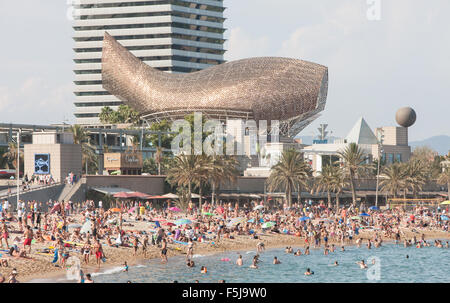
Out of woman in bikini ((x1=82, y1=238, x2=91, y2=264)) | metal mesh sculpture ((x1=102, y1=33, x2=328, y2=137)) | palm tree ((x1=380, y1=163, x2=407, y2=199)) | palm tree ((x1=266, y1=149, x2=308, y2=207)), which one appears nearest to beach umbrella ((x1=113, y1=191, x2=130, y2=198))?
palm tree ((x1=266, y1=149, x2=308, y2=207))

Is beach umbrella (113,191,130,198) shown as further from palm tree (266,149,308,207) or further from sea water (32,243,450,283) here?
palm tree (266,149,308,207)

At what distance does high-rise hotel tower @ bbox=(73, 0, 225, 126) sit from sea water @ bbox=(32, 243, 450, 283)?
119 metres

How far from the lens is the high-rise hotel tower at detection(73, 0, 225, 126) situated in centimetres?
16050

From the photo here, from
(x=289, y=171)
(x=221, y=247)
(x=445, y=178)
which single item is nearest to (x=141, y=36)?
(x=445, y=178)

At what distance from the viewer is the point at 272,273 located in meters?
36.8

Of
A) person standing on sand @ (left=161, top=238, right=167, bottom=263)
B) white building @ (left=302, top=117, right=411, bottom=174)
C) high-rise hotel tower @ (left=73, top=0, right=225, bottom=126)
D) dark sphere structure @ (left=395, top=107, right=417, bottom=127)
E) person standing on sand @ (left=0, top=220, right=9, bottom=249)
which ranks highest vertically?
high-rise hotel tower @ (left=73, top=0, right=225, bottom=126)

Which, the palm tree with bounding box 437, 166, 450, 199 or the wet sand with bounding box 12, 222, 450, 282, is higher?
the palm tree with bounding box 437, 166, 450, 199

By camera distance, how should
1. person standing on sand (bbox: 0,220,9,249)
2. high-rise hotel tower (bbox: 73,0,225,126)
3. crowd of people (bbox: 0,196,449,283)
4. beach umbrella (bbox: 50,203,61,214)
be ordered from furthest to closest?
1. high-rise hotel tower (bbox: 73,0,225,126)
2. beach umbrella (bbox: 50,203,61,214)
3. crowd of people (bbox: 0,196,449,283)
4. person standing on sand (bbox: 0,220,9,249)

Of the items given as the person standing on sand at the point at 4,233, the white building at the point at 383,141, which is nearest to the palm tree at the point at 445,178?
the white building at the point at 383,141

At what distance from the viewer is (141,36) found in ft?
531
